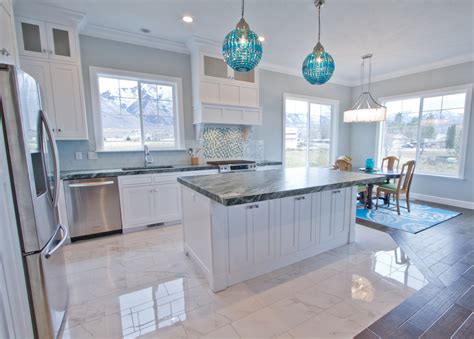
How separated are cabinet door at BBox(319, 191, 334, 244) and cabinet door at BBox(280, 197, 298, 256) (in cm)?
39

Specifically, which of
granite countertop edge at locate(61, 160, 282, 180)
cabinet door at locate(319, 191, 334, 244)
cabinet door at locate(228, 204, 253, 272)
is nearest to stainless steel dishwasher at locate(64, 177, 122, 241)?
granite countertop edge at locate(61, 160, 282, 180)

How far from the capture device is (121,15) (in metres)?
2.99

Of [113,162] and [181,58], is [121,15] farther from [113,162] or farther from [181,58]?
[113,162]

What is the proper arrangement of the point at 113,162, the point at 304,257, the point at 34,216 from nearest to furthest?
1. the point at 34,216
2. the point at 304,257
3. the point at 113,162

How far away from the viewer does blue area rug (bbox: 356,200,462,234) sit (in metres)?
3.46

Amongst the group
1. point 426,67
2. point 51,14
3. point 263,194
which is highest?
point 51,14

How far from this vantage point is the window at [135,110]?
138 inches

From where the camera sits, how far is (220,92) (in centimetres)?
400

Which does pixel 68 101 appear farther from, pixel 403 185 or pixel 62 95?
pixel 403 185

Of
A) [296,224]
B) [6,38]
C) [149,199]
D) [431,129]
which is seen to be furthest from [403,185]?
[6,38]

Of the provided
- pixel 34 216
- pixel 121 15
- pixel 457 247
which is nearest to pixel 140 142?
pixel 121 15

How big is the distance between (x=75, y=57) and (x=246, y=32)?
253 cm

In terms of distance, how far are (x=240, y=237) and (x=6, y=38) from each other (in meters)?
3.05

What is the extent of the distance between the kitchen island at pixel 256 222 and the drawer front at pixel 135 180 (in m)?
1.07
